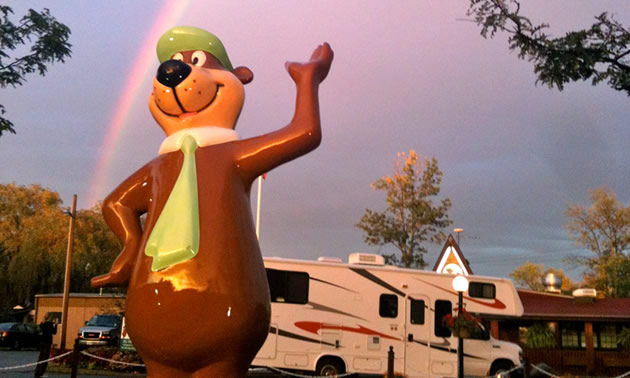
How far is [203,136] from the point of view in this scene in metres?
4.19

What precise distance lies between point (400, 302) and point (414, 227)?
28.8ft

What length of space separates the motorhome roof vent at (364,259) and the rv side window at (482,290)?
206cm

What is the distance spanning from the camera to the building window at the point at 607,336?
1923cm

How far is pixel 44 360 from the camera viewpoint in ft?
40.0

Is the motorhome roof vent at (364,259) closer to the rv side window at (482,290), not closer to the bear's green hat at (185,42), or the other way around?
the rv side window at (482,290)

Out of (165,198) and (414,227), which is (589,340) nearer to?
(414,227)

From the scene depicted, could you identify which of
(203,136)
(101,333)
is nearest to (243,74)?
(203,136)

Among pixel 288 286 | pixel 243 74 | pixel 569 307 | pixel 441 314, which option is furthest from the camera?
pixel 569 307

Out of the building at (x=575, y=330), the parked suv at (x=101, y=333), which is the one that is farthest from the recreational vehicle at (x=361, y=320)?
the parked suv at (x=101, y=333)

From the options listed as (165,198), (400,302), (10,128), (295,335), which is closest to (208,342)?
(165,198)

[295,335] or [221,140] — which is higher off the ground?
[221,140]

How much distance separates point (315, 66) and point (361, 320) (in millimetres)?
8875

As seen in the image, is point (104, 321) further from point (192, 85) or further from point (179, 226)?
point (179, 226)

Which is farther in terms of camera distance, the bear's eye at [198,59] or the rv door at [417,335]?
the rv door at [417,335]
